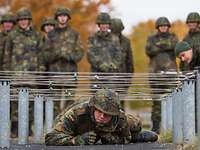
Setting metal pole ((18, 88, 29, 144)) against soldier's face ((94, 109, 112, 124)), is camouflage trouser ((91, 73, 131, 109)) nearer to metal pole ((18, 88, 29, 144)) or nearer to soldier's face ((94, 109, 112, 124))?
metal pole ((18, 88, 29, 144))

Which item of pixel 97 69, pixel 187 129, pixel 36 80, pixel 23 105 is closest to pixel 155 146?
pixel 187 129

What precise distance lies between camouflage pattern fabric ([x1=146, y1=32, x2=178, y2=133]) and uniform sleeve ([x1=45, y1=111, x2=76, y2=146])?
709 cm

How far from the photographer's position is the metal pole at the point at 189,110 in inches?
427

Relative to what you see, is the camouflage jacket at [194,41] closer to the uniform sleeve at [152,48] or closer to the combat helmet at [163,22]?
the combat helmet at [163,22]

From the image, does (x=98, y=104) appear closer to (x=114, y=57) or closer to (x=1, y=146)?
(x=1, y=146)

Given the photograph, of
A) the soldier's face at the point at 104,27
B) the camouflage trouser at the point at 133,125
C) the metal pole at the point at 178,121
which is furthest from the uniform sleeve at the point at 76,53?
the camouflage trouser at the point at 133,125

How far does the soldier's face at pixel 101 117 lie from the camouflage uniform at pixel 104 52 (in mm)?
7136

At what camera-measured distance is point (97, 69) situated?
17.6 m

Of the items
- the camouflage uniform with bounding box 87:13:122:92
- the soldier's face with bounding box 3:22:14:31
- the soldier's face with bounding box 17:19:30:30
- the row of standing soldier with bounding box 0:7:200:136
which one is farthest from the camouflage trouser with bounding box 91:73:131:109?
the soldier's face with bounding box 3:22:14:31

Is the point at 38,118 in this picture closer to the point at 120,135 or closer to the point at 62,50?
the point at 120,135

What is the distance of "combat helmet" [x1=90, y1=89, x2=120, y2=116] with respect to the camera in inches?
391

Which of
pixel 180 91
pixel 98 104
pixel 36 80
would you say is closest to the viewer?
pixel 98 104

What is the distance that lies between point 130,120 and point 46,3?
27348mm

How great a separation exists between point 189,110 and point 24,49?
24.9 feet
